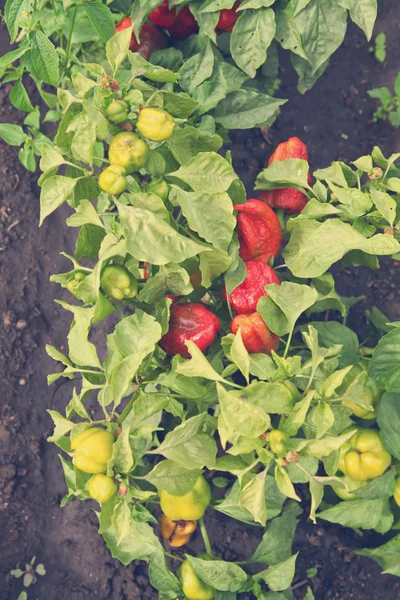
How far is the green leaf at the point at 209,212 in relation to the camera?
5.57 feet

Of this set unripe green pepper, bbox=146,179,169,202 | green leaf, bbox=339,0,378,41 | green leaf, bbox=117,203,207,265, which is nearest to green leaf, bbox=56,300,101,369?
green leaf, bbox=117,203,207,265

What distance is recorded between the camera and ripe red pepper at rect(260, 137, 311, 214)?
2.17 metres

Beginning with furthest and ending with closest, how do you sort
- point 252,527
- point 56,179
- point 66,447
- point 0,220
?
1. point 0,220
2. point 252,527
3. point 66,447
4. point 56,179

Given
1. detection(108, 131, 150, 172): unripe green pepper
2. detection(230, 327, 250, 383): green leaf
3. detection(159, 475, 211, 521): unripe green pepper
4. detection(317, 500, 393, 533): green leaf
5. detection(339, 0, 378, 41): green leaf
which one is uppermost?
detection(108, 131, 150, 172): unripe green pepper

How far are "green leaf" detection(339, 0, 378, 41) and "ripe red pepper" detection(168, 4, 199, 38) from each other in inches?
23.7

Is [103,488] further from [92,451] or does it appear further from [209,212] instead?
[209,212]

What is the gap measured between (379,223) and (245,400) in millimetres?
801

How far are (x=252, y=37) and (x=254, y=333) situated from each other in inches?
44.6

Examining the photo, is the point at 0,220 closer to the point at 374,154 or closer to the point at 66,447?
the point at 66,447

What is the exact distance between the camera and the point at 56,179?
5.29 ft

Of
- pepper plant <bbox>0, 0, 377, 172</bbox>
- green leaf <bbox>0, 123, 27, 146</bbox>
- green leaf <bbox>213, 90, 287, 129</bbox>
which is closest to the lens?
pepper plant <bbox>0, 0, 377, 172</bbox>

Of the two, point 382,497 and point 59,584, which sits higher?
point 382,497

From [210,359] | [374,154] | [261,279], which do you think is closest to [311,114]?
[374,154]

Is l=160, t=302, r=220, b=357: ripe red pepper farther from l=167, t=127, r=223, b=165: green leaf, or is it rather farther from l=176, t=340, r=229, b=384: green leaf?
l=167, t=127, r=223, b=165: green leaf
